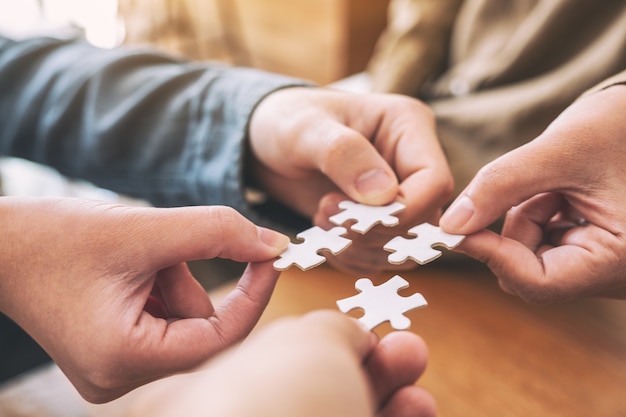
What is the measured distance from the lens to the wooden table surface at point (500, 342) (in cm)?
81

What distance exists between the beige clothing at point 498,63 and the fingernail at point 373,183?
0.21 meters

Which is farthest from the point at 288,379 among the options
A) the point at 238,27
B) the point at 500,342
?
the point at 238,27

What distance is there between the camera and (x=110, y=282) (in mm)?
675

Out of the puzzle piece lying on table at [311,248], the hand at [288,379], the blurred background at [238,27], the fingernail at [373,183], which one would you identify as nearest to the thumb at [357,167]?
the fingernail at [373,183]

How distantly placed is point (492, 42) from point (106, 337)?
3.46ft

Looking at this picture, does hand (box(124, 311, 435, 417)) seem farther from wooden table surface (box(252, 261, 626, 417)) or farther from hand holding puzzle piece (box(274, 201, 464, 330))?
wooden table surface (box(252, 261, 626, 417))

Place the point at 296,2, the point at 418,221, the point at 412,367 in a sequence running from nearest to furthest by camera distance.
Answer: the point at 412,367 → the point at 418,221 → the point at 296,2

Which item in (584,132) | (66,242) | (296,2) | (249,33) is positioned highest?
(584,132)

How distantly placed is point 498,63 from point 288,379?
1053 millimetres

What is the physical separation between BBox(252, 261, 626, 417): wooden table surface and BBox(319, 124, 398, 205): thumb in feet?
0.43

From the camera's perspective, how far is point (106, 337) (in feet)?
2.13

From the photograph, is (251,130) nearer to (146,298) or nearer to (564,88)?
(146,298)

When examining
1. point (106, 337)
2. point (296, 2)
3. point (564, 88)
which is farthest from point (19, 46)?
point (296, 2)

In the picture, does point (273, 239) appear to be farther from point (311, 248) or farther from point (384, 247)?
point (384, 247)
